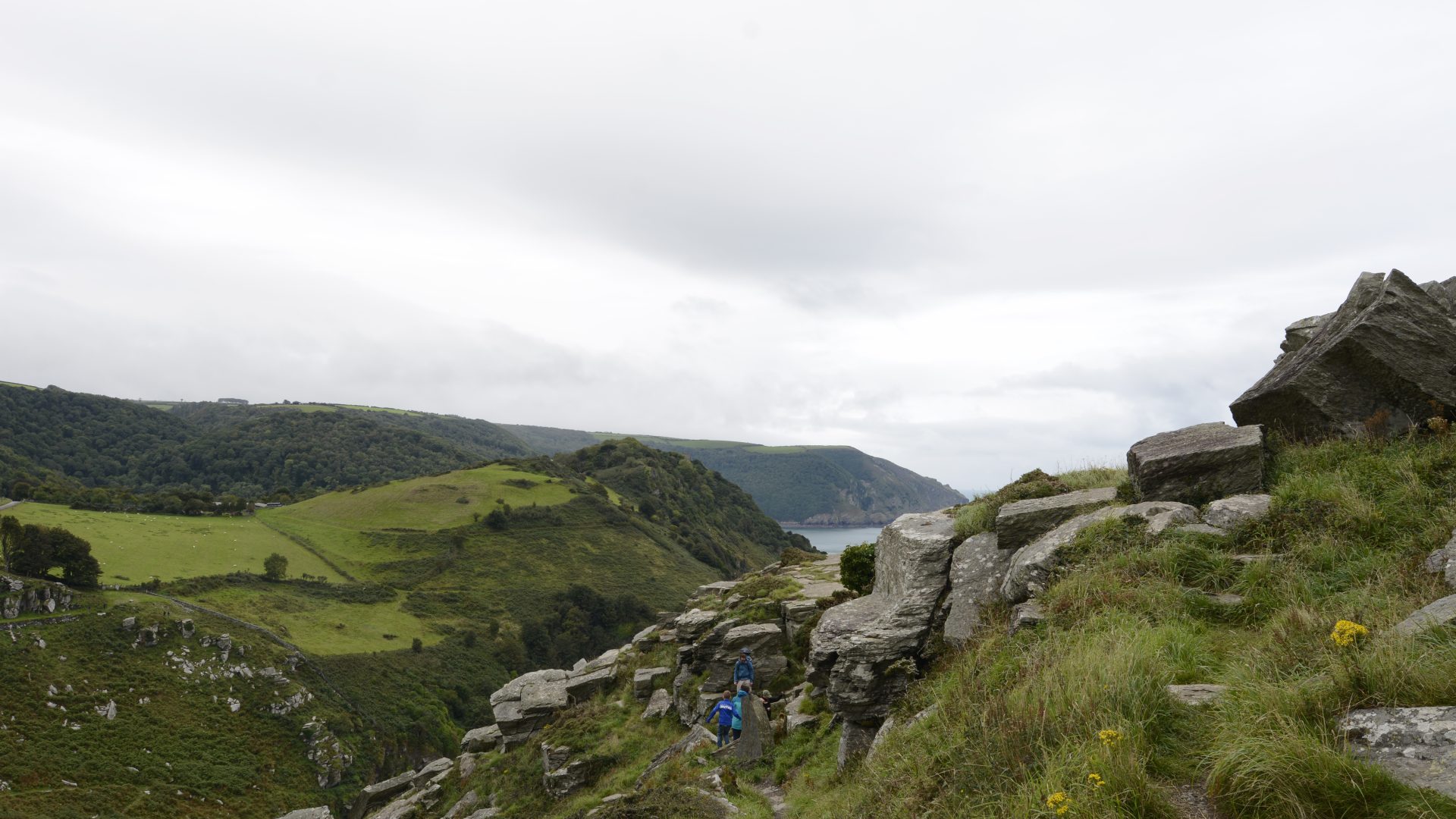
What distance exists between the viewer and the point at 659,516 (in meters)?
140

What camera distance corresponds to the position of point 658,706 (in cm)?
1959

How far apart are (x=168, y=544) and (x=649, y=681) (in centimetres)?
9545

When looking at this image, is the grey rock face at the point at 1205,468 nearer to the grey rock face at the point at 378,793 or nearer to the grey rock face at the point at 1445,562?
the grey rock face at the point at 1445,562

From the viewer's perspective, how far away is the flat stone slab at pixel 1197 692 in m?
4.78

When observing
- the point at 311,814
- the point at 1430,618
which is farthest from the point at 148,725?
the point at 1430,618

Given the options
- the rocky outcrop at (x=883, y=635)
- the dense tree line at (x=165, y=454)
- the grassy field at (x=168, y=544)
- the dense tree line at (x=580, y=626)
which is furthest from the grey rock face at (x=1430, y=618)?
the dense tree line at (x=165, y=454)

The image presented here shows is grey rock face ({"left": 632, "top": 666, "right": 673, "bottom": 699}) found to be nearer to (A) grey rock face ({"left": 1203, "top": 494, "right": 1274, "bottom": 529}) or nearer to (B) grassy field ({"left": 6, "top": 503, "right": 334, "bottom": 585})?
(A) grey rock face ({"left": 1203, "top": 494, "right": 1274, "bottom": 529})

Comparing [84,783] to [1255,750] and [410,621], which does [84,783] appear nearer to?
[410,621]

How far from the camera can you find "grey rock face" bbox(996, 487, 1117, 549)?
1006 centimetres

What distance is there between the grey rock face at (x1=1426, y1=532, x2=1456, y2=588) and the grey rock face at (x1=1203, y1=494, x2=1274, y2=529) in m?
1.88

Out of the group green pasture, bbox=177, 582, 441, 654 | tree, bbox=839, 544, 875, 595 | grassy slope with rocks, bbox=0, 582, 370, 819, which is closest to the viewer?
tree, bbox=839, 544, 875, 595

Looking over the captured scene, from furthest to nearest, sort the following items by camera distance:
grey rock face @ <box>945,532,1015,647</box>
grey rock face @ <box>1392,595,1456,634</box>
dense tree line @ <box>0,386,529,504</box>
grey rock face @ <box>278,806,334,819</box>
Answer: dense tree line @ <box>0,386,529,504</box> → grey rock face @ <box>278,806,334,819</box> → grey rock face @ <box>945,532,1015,647</box> → grey rock face @ <box>1392,595,1456,634</box>

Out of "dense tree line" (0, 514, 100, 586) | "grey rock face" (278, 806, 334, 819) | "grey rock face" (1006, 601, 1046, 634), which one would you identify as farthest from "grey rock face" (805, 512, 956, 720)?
"dense tree line" (0, 514, 100, 586)

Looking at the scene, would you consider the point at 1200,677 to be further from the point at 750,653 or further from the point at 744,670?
the point at 750,653
